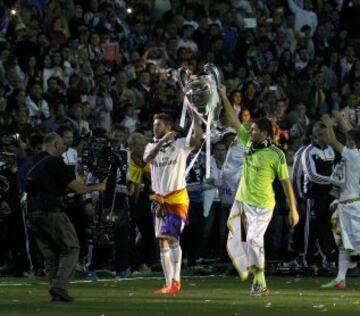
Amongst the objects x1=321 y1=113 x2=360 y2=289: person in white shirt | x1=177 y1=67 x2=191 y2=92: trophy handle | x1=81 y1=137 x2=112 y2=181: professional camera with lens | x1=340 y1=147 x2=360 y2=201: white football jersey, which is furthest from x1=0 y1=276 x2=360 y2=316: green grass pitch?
x1=177 y1=67 x2=191 y2=92: trophy handle

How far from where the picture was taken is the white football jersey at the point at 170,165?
736 inches

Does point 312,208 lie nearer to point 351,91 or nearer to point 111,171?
point 111,171

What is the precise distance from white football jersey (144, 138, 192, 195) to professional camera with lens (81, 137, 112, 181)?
2.37 metres

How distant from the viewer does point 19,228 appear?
21.9 meters

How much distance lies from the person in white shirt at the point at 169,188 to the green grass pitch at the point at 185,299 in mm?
452

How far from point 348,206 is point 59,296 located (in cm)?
502

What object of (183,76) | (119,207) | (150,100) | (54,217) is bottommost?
(54,217)

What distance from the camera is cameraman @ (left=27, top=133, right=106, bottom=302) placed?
16766 mm

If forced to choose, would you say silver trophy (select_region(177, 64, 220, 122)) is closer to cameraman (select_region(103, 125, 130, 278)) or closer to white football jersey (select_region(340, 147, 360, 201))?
white football jersey (select_region(340, 147, 360, 201))

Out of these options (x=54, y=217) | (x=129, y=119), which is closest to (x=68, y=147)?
(x=129, y=119)

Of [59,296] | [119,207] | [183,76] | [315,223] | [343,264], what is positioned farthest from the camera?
[315,223]

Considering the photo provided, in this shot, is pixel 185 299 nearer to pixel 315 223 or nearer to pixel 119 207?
pixel 119 207

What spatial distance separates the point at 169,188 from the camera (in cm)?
1869

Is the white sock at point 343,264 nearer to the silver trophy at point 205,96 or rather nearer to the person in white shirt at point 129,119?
the silver trophy at point 205,96
